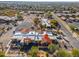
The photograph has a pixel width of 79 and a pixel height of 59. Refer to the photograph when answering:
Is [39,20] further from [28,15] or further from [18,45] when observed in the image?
[18,45]

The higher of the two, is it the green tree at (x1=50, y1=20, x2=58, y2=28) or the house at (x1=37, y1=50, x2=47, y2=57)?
the green tree at (x1=50, y1=20, x2=58, y2=28)

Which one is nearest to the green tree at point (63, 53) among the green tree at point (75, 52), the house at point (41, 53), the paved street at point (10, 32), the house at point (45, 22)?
the green tree at point (75, 52)

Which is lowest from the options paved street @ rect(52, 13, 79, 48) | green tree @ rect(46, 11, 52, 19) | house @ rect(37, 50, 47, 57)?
house @ rect(37, 50, 47, 57)

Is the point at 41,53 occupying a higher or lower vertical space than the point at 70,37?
lower

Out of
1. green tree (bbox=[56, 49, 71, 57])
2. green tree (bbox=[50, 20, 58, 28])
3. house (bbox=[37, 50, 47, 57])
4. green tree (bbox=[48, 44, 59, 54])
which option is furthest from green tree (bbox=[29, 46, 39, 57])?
green tree (bbox=[50, 20, 58, 28])

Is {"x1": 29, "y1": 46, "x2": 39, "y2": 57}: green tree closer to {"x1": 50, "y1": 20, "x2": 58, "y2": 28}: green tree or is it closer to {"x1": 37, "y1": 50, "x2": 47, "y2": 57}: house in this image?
{"x1": 37, "y1": 50, "x2": 47, "y2": 57}: house

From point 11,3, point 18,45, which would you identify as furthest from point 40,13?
point 18,45

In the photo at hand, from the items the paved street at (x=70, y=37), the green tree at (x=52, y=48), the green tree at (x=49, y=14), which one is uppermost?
the green tree at (x=49, y=14)

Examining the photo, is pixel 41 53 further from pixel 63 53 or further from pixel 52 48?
pixel 63 53

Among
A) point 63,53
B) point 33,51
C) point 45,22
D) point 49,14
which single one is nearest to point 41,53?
point 33,51

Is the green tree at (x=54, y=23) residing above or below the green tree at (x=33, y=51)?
above

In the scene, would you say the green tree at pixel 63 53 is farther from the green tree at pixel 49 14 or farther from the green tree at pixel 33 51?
the green tree at pixel 49 14
